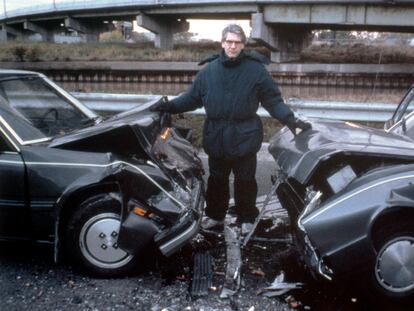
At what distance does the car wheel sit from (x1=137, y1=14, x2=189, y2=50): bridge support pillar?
89.1 feet

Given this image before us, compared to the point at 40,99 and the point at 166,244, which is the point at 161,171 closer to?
the point at 166,244

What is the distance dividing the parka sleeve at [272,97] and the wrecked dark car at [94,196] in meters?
1.09

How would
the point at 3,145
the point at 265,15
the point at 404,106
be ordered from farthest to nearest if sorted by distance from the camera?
the point at 265,15 < the point at 404,106 < the point at 3,145

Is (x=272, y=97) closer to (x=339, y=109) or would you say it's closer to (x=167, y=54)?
(x=339, y=109)

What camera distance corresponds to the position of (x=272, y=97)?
14.7 feet

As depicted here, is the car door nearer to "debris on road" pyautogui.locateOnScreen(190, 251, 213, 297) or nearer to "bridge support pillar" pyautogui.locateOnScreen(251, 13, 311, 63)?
"debris on road" pyautogui.locateOnScreen(190, 251, 213, 297)

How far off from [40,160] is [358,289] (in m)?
2.34

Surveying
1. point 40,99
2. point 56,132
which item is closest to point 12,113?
point 56,132

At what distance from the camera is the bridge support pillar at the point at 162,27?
96.2ft

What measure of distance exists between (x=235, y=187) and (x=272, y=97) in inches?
35.3

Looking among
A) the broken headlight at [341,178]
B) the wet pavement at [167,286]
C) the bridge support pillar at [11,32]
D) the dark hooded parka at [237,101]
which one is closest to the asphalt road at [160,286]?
the wet pavement at [167,286]

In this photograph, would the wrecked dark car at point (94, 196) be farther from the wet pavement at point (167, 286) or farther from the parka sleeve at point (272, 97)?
the parka sleeve at point (272, 97)

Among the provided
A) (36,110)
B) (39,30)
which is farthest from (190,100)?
(39,30)

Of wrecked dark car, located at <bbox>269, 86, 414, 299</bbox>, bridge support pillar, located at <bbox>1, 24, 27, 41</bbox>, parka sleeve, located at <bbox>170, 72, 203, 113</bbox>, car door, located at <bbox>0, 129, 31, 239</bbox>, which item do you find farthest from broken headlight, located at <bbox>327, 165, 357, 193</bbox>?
bridge support pillar, located at <bbox>1, 24, 27, 41</bbox>
